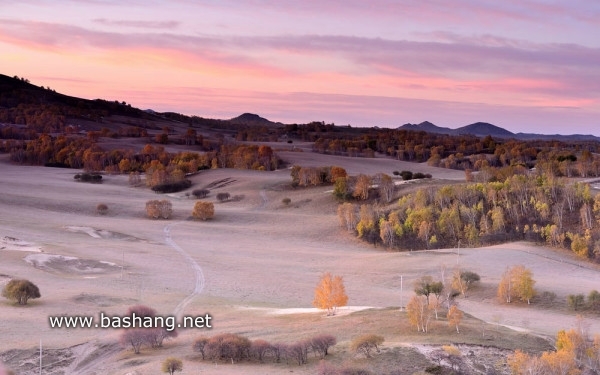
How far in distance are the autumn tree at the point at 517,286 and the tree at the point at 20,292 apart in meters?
30.5

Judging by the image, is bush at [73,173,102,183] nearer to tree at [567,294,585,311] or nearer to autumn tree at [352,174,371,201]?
autumn tree at [352,174,371,201]

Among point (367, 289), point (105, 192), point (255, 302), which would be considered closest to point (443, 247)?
point (367, 289)

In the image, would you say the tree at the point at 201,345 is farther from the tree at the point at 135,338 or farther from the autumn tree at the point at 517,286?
the autumn tree at the point at 517,286

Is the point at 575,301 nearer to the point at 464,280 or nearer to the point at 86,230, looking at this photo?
the point at 464,280

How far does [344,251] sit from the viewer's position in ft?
250

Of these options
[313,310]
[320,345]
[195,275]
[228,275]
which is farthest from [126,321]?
[228,275]

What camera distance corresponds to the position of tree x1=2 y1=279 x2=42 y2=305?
43688 mm

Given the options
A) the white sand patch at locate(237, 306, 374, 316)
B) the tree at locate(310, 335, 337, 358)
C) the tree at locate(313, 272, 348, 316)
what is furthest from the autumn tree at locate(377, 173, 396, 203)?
the tree at locate(310, 335, 337, 358)

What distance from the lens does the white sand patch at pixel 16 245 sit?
203ft

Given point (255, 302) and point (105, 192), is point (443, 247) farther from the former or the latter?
point (105, 192)

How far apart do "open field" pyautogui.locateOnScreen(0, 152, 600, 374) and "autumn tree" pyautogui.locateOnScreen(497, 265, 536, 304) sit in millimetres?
981

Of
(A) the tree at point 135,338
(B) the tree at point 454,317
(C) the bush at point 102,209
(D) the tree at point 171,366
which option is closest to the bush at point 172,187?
(C) the bush at point 102,209

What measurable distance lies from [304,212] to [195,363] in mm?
66709

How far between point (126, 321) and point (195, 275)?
18.9m
